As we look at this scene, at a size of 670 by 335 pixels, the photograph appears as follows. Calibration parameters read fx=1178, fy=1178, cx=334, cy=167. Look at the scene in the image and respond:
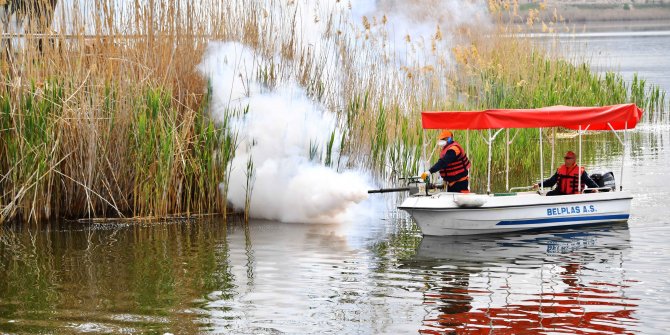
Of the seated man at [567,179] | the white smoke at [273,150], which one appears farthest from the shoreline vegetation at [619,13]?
the white smoke at [273,150]

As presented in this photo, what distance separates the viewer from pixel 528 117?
17.8 meters

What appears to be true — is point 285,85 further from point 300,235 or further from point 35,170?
point 35,170

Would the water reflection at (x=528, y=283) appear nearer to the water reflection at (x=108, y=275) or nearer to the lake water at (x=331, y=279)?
the lake water at (x=331, y=279)

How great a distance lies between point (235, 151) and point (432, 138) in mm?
4590

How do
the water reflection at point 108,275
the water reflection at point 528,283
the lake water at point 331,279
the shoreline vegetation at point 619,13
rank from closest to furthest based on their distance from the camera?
the water reflection at point 528,283
the lake water at point 331,279
the water reflection at point 108,275
the shoreline vegetation at point 619,13

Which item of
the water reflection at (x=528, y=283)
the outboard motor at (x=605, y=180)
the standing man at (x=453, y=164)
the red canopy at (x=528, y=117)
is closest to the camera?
the water reflection at (x=528, y=283)

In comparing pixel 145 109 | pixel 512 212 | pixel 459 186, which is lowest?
pixel 512 212

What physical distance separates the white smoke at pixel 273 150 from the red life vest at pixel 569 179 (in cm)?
313

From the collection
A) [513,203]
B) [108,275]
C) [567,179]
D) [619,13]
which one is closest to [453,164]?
[513,203]

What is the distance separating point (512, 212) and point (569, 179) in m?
1.68

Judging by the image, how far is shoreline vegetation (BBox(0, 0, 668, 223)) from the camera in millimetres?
17484

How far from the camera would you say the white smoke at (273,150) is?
18.5m

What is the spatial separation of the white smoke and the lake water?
0.46 metres

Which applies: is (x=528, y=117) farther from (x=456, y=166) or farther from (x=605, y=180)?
(x=605, y=180)
